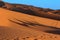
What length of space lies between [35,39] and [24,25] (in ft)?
13.2

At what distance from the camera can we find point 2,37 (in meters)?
4.70

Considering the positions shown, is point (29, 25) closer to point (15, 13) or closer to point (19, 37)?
point (15, 13)

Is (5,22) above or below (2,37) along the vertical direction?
below

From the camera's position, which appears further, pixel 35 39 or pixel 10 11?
pixel 10 11

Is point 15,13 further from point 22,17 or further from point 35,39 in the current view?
point 35,39

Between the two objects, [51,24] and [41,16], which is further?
[41,16]

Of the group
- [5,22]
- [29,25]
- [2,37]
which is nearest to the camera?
[2,37]

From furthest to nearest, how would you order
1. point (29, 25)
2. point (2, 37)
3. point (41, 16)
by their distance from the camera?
point (41, 16) → point (29, 25) → point (2, 37)

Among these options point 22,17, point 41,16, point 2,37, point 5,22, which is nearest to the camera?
point 2,37

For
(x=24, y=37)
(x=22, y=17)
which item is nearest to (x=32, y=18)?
(x=22, y=17)

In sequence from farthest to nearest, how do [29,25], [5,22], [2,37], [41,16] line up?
[41,16], [5,22], [29,25], [2,37]

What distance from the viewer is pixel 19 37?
16.0 ft

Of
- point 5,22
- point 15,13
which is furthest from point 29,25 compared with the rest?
point 15,13

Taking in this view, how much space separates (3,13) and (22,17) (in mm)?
970
